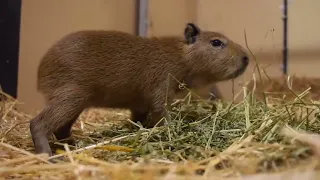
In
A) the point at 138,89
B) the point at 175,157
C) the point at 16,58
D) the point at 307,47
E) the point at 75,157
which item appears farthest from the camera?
the point at 307,47

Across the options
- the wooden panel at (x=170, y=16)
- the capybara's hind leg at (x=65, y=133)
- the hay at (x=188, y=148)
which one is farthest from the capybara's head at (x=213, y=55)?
the wooden panel at (x=170, y=16)

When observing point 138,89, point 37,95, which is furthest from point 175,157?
point 37,95

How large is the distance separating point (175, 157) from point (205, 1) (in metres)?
2.50

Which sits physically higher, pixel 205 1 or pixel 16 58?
pixel 205 1

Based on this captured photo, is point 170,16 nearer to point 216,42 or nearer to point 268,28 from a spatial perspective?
point 268,28

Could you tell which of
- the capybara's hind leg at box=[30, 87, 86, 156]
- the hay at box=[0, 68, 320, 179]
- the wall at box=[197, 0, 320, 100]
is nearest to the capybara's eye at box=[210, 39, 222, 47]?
the hay at box=[0, 68, 320, 179]

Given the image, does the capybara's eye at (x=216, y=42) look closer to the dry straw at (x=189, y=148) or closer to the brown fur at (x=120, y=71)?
the brown fur at (x=120, y=71)

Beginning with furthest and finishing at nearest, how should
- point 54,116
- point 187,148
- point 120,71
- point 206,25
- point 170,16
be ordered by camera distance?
point 170,16 → point 206,25 → point 120,71 → point 54,116 → point 187,148

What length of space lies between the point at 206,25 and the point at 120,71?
192 cm

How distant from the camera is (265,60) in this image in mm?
4098

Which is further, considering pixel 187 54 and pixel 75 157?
pixel 187 54

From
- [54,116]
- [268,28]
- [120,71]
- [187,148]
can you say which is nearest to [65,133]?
[54,116]

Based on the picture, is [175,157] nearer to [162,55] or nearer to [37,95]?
[162,55]

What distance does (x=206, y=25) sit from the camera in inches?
176
